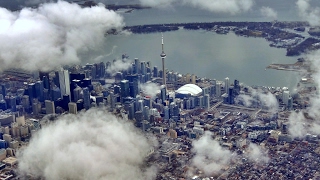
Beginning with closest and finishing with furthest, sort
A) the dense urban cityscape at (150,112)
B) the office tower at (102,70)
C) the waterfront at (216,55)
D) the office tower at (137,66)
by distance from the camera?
the dense urban cityscape at (150,112)
the office tower at (102,70)
the waterfront at (216,55)
the office tower at (137,66)

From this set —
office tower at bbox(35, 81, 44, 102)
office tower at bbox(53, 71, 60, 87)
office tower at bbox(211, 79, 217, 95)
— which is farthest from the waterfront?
office tower at bbox(35, 81, 44, 102)

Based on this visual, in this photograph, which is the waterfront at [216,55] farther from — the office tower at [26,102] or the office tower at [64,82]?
the office tower at [26,102]

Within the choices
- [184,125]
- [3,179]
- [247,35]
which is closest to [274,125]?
[184,125]

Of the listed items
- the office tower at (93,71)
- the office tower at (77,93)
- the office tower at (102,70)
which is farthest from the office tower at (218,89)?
the office tower at (77,93)

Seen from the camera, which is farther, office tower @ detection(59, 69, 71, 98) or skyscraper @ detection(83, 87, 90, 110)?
office tower @ detection(59, 69, 71, 98)

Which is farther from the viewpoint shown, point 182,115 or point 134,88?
point 134,88

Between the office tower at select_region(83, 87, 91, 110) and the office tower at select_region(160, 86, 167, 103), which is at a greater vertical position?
the office tower at select_region(83, 87, 91, 110)

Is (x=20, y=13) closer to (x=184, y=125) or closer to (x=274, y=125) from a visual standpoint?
(x=184, y=125)

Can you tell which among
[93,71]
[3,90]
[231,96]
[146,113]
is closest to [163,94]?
[231,96]

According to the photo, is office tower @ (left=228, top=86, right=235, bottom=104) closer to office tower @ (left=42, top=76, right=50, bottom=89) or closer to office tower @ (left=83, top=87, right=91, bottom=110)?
office tower @ (left=83, top=87, right=91, bottom=110)

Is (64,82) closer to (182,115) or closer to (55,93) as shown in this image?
(55,93)
